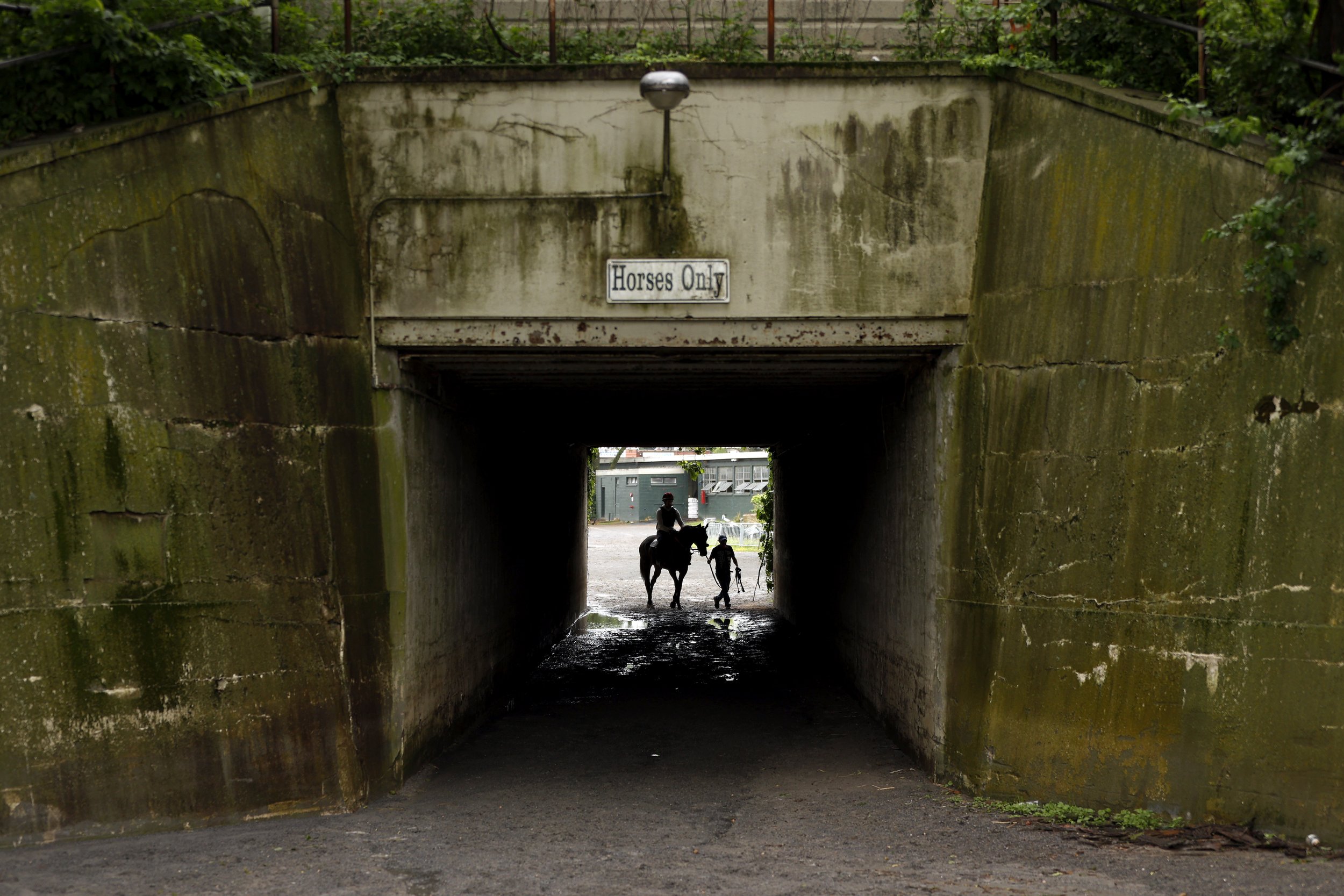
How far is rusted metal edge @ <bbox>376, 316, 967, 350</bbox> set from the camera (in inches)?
273

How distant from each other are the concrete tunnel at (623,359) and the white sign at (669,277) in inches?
3.4

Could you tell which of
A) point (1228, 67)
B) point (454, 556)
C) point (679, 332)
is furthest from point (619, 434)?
point (1228, 67)

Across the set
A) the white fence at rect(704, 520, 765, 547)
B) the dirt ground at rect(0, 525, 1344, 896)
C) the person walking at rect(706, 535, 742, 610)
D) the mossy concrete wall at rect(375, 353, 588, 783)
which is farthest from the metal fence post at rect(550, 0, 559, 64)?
the white fence at rect(704, 520, 765, 547)

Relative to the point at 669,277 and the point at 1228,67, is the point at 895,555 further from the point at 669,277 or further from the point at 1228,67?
the point at 1228,67

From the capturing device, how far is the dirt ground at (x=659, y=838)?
17.1 ft

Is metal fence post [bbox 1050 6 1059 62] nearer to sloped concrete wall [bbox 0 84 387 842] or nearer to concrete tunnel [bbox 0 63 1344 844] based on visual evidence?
concrete tunnel [bbox 0 63 1344 844]

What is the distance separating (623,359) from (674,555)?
12049 millimetres

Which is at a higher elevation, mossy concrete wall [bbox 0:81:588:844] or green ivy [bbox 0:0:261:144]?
green ivy [bbox 0:0:261:144]

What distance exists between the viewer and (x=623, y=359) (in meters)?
7.77

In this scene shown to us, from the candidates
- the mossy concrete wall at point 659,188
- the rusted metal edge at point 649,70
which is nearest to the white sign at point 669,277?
the mossy concrete wall at point 659,188

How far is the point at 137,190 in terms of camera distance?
602cm

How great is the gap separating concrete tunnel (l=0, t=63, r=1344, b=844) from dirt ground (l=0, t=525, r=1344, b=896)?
44 centimetres

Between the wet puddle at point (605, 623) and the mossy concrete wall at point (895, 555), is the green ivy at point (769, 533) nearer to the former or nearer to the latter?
the wet puddle at point (605, 623)

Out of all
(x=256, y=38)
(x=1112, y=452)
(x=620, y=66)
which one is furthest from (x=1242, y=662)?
(x=256, y=38)
